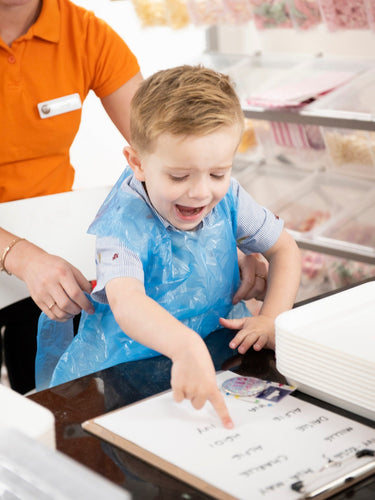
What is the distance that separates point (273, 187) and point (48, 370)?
6.96 feet

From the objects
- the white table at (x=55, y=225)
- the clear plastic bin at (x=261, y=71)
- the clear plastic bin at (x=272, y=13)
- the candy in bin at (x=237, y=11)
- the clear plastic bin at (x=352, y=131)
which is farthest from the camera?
the clear plastic bin at (x=261, y=71)

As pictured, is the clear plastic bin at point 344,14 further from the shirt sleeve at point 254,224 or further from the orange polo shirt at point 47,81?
the shirt sleeve at point 254,224

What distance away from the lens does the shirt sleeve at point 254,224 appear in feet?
4.68

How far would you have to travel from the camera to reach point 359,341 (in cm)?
102

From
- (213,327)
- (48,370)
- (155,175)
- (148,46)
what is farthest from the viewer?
(148,46)

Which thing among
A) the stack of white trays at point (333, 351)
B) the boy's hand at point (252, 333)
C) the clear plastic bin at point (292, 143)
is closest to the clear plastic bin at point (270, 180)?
the clear plastic bin at point (292, 143)

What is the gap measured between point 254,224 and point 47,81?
2.76ft

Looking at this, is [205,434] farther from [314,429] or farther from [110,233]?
[110,233]

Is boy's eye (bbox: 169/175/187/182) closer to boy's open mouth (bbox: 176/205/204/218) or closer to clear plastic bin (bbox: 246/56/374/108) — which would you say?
boy's open mouth (bbox: 176/205/204/218)

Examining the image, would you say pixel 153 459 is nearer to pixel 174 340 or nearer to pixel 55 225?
pixel 174 340

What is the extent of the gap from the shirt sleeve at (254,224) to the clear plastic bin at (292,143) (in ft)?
6.06

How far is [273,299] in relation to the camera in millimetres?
1353

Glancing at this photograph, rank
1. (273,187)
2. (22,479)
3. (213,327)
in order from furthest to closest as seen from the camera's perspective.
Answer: (273,187) < (213,327) < (22,479)

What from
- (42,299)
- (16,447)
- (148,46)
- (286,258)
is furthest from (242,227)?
(148,46)
